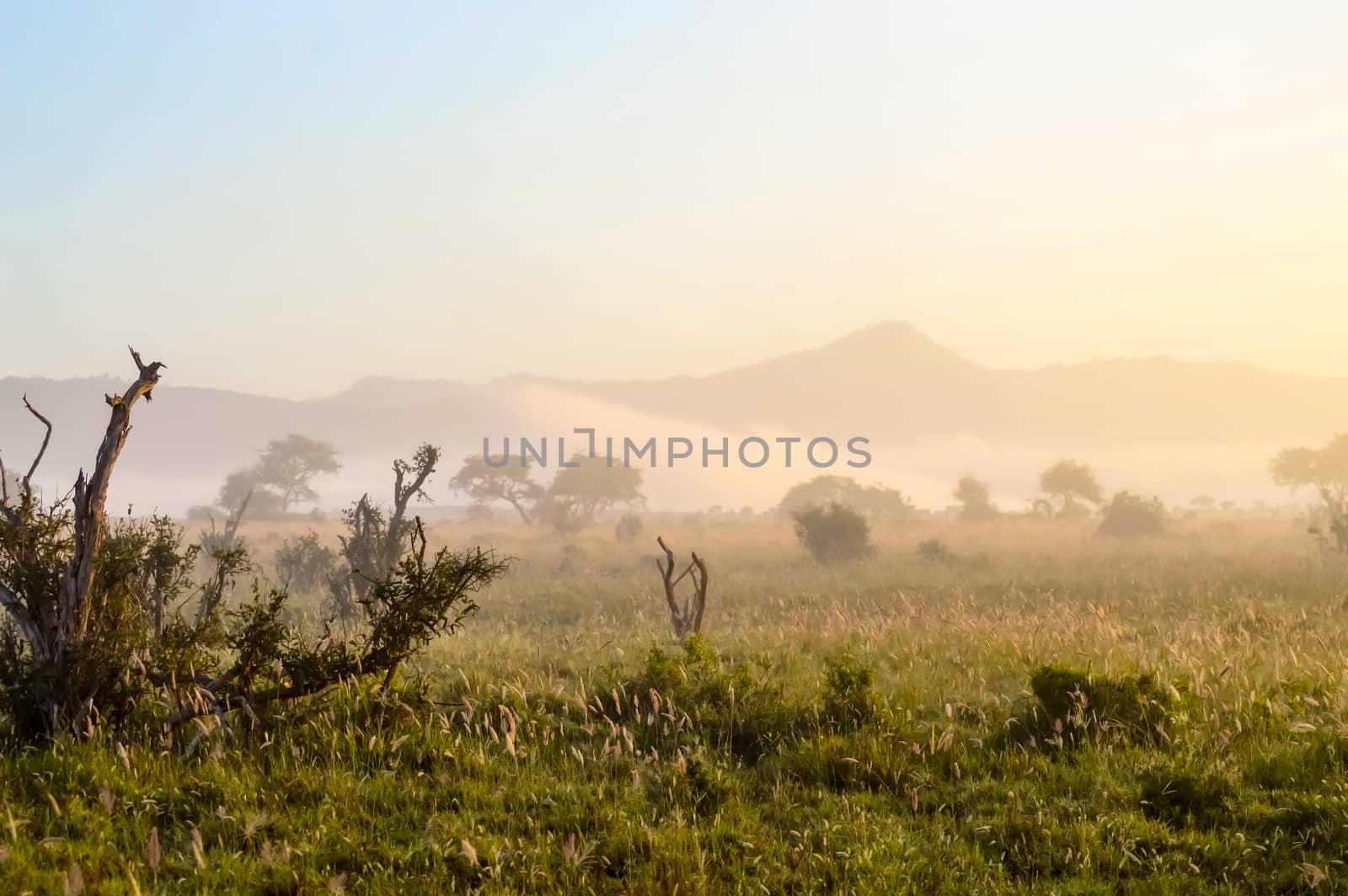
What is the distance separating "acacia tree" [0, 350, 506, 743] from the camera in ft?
18.5

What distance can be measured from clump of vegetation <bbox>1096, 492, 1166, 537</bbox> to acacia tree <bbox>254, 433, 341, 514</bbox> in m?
66.3

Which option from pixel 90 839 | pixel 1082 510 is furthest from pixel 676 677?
pixel 1082 510

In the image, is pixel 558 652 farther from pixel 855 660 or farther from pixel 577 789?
pixel 577 789

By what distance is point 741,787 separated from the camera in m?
5.36

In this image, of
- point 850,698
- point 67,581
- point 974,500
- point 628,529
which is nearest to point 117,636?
point 67,581

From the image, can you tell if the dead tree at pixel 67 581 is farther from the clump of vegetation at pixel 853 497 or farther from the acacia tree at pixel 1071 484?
the acacia tree at pixel 1071 484

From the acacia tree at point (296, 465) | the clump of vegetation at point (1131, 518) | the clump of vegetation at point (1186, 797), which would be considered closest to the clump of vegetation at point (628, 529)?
the clump of vegetation at point (1131, 518)

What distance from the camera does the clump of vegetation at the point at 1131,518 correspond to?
37.4 meters

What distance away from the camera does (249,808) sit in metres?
4.67

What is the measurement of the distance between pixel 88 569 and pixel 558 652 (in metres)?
6.33

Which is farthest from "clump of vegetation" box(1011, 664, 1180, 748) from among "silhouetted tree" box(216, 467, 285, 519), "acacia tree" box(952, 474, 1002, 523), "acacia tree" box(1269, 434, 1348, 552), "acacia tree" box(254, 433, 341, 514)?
"acacia tree" box(254, 433, 341, 514)

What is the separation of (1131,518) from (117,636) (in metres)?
40.3

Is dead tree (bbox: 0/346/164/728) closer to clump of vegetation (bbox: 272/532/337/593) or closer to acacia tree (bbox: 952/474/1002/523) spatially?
clump of vegetation (bbox: 272/532/337/593)

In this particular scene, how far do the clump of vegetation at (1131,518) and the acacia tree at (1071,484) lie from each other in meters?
17.3
